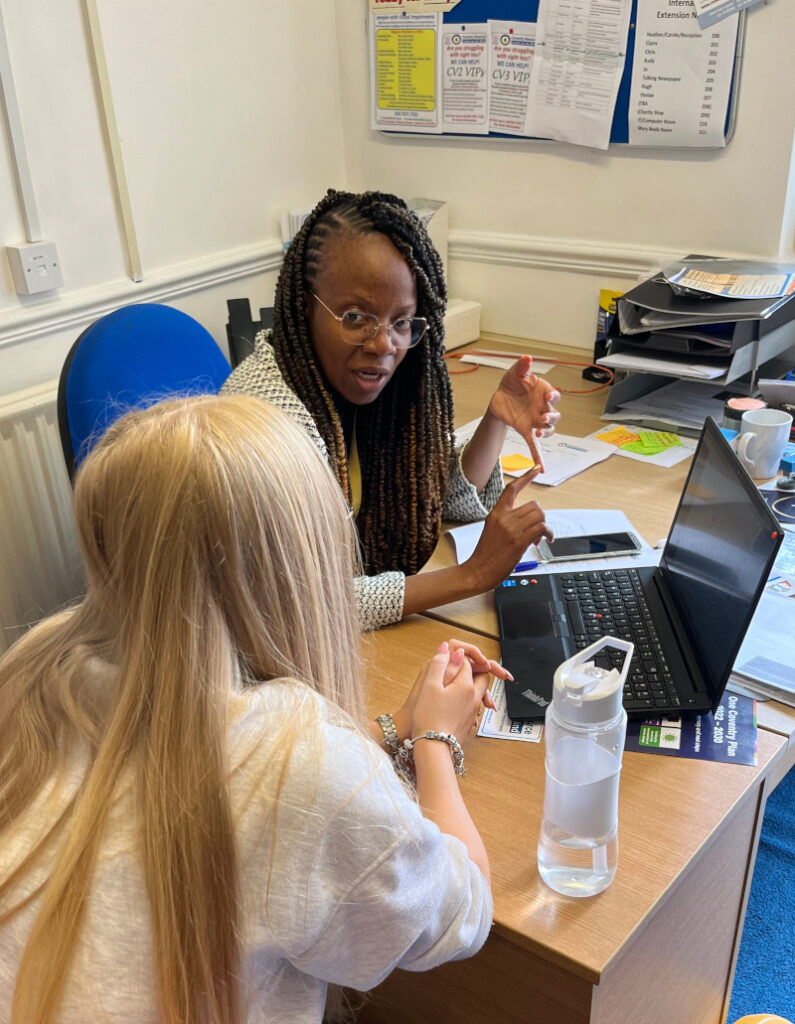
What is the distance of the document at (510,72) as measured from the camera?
2.12 meters

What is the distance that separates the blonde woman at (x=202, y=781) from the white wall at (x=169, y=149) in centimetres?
123

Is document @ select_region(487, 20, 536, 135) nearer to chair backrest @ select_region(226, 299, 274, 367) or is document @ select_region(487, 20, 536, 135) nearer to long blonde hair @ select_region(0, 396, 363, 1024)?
chair backrest @ select_region(226, 299, 274, 367)

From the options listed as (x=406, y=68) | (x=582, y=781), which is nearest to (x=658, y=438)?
(x=582, y=781)

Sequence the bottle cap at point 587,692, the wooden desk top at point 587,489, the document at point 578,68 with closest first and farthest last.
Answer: the bottle cap at point 587,692 < the wooden desk top at point 587,489 < the document at point 578,68

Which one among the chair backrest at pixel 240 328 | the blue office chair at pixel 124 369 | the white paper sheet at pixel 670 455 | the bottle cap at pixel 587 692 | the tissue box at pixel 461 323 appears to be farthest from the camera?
the tissue box at pixel 461 323

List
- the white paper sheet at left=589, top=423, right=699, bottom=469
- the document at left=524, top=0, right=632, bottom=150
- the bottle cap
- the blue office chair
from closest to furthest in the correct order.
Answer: the bottle cap
the blue office chair
the white paper sheet at left=589, top=423, right=699, bottom=469
the document at left=524, top=0, right=632, bottom=150

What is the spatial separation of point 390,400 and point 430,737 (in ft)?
2.37

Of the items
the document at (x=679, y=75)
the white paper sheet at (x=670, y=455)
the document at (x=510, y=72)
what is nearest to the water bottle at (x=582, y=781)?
the white paper sheet at (x=670, y=455)

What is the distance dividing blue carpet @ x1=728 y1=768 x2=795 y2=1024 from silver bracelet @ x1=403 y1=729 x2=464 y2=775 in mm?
861

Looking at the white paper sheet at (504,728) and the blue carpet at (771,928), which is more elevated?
the white paper sheet at (504,728)

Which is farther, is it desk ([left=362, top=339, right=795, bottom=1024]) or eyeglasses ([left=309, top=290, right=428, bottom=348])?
eyeglasses ([left=309, top=290, right=428, bottom=348])

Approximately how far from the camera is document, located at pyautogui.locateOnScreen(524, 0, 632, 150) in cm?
199

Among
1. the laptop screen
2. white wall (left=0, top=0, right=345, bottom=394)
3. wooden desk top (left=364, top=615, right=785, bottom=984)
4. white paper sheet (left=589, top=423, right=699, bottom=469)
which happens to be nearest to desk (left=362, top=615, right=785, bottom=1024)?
wooden desk top (left=364, top=615, right=785, bottom=984)

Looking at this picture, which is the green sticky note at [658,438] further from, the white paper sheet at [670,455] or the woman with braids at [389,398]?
the woman with braids at [389,398]
